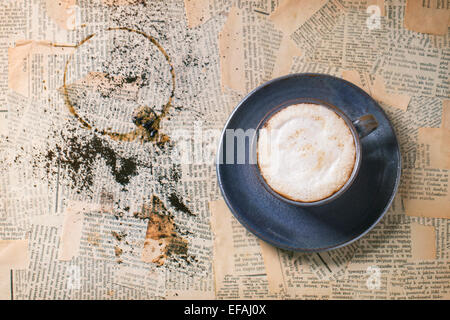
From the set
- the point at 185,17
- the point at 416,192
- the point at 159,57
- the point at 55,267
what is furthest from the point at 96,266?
the point at 416,192

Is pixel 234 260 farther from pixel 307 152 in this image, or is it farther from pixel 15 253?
pixel 15 253

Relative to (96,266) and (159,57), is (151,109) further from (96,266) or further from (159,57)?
(96,266)

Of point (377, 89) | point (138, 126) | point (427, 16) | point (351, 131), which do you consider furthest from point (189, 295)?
point (427, 16)

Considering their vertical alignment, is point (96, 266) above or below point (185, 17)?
below

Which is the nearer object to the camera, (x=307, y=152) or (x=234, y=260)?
(x=307, y=152)

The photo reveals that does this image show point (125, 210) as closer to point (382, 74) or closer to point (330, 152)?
point (330, 152)

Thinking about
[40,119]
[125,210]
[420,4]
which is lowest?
[125,210]

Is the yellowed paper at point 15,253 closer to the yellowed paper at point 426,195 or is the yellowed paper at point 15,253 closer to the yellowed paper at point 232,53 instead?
the yellowed paper at point 232,53

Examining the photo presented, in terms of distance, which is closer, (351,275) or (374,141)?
(374,141)
